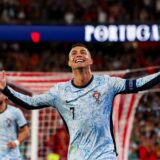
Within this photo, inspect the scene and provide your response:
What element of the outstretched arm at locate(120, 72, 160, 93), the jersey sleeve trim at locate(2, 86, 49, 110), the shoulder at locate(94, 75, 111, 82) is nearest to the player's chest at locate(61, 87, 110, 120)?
the shoulder at locate(94, 75, 111, 82)

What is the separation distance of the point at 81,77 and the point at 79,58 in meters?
0.18

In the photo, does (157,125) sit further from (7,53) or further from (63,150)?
(7,53)

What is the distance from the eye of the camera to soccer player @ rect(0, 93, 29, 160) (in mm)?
8719

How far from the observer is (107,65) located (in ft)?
57.2

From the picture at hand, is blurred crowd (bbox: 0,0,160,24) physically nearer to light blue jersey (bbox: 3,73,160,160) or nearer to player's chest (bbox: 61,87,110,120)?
light blue jersey (bbox: 3,73,160,160)

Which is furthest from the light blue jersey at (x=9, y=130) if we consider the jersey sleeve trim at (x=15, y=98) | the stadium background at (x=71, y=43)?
the stadium background at (x=71, y=43)

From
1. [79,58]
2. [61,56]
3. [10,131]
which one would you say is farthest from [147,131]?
[79,58]

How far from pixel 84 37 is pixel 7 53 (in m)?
7.73

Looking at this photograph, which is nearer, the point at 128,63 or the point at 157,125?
the point at 157,125

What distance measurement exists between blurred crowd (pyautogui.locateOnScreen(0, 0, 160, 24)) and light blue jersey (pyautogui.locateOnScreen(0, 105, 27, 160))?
30.1 feet

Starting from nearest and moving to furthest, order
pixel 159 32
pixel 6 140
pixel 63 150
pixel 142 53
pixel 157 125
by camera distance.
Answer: pixel 6 140 → pixel 159 32 → pixel 63 150 → pixel 157 125 → pixel 142 53

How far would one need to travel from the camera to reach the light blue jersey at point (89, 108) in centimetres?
568

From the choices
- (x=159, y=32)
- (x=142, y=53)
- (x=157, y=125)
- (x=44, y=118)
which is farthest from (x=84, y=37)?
(x=142, y=53)

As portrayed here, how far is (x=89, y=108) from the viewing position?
5777mm
